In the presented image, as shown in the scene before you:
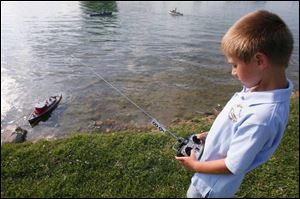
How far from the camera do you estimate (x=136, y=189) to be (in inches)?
338

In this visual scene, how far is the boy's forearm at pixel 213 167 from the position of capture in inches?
136

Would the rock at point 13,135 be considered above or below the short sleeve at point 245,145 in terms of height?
below

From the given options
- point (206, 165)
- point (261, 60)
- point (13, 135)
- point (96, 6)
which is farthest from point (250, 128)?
point (96, 6)

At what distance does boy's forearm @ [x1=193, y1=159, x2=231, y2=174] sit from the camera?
136 inches

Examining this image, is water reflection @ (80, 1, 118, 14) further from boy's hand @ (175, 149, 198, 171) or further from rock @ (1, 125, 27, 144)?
boy's hand @ (175, 149, 198, 171)

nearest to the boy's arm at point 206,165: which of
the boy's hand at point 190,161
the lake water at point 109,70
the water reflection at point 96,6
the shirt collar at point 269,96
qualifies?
the boy's hand at point 190,161

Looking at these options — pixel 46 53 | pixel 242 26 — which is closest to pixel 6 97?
pixel 46 53

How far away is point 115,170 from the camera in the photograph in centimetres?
949

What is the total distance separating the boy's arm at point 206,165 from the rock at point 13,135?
534 inches

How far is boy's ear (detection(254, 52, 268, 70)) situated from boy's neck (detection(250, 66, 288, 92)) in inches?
3.8

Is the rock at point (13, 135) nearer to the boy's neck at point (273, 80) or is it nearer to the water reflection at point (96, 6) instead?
the boy's neck at point (273, 80)

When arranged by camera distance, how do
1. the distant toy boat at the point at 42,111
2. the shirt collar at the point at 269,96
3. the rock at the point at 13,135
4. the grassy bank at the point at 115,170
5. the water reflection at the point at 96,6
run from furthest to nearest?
the water reflection at the point at 96,6
the distant toy boat at the point at 42,111
the rock at the point at 13,135
the grassy bank at the point at 115,170
the shirt collar at the point at 269,96

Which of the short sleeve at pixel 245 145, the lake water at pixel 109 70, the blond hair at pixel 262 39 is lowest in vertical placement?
the lake water at pixel 109 70

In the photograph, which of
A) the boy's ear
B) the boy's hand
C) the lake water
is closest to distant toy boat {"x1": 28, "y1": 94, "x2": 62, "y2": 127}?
the lake water
